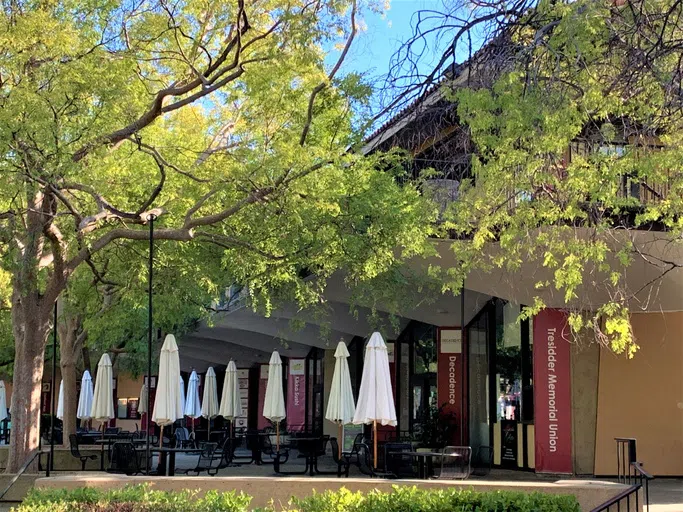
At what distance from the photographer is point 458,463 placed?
14688 millimetres

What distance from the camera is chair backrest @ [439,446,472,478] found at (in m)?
14.2

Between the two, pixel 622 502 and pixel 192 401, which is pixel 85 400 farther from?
pixel 622 502

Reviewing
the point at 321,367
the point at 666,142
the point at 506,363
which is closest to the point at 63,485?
the point at 666,142

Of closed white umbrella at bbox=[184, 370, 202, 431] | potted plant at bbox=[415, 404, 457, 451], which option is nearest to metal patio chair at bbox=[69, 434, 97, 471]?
potted plant at bbox=[415, 404, 457, 451]

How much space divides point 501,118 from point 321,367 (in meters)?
22.0

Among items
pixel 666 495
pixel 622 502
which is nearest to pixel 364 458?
pixel 666 495

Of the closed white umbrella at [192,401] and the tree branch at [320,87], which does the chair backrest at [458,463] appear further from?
the closed white umbrella at [192,401]

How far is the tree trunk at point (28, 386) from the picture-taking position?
1445 cm

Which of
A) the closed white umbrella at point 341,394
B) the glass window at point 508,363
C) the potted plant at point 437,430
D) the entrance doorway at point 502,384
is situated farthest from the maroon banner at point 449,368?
the closed white umbrella at point 341,394

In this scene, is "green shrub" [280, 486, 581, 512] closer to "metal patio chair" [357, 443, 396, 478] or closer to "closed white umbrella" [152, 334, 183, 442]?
"metal patio chair" [357, 443, 396, 478]

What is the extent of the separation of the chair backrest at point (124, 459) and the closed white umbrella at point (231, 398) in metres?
6.01

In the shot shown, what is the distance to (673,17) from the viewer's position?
8930 millimetres

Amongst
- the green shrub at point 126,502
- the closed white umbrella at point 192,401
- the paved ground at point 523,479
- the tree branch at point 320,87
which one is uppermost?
the tree branch at point 320,87

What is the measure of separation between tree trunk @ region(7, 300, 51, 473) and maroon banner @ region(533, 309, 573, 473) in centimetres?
946
